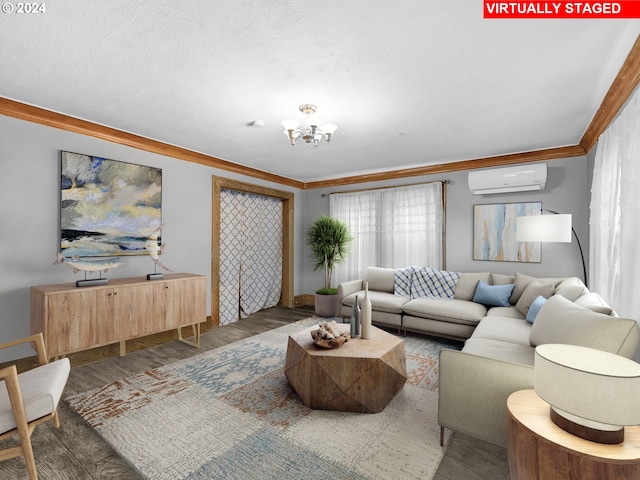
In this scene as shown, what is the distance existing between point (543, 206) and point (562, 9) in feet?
10.1

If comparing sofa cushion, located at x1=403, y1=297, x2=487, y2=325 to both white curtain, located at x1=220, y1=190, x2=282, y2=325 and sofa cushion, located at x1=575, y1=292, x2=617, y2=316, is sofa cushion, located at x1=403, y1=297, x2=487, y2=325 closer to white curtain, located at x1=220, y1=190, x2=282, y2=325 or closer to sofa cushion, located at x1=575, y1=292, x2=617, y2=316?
sofa cushion, located at x1=575, y1=292, x2=617, y2=316

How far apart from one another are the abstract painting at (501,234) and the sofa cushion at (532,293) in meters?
0.76

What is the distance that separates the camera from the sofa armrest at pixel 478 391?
168cm

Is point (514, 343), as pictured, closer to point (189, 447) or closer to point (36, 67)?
point (189, 447)

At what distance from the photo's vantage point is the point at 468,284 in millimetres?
4148

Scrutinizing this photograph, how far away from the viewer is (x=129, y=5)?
1.55 m

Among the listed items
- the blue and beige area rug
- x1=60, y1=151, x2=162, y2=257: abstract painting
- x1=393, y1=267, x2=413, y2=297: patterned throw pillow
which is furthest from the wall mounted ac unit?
x1=60, y1=151, x2=162, y2=257: abstract painting

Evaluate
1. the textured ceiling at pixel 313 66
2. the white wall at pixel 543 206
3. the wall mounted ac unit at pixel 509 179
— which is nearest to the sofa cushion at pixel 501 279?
the white wall at pixel 543 206

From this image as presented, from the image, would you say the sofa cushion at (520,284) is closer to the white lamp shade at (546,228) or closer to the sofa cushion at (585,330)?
the white lamp shade at (546,228)

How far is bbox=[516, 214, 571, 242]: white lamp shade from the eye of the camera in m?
2.91

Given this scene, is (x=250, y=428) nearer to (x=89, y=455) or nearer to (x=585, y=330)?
(x=89, y=455)

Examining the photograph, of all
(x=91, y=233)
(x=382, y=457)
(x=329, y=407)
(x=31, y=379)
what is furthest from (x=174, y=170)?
(x=382, y=457)

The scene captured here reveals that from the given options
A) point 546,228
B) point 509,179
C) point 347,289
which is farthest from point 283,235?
point 546,228

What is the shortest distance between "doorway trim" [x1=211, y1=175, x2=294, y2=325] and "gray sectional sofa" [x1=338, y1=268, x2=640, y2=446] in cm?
252
